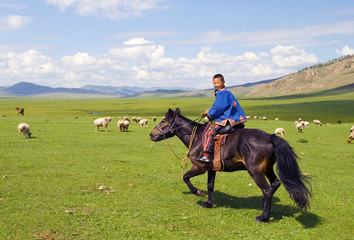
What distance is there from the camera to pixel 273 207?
1059cm

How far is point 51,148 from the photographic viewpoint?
22.2 m

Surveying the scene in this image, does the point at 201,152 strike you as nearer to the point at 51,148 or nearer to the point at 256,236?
the point at 256,236

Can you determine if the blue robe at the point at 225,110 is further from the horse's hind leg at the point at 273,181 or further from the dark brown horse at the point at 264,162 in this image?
the horse's hind leg at the point at 273,181

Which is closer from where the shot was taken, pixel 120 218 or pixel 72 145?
pixel 120 218

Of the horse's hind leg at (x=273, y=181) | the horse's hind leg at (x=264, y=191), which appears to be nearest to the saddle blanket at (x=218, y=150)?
the horse's hind leg at (x=264, y=191)

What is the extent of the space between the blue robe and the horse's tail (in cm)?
146

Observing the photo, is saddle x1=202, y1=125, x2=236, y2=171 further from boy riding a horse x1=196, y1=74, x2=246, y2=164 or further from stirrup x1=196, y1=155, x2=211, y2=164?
stirrup x1=196, y1=155, x2=211, y2=164

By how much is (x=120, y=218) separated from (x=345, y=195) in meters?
8.64

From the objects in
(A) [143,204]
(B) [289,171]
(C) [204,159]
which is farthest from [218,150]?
(A) [143,204]

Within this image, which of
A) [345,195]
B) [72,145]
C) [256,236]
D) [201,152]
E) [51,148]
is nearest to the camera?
[256,236]

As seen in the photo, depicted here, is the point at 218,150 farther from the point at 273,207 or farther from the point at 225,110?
the point at 273,207

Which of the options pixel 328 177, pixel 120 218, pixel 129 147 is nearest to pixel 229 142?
pixel 120 218

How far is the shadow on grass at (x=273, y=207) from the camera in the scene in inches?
366

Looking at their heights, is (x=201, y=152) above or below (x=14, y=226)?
above
